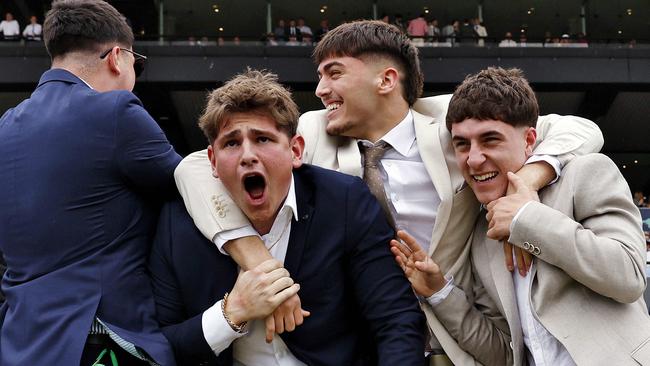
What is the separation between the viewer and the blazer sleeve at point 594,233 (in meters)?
2.60

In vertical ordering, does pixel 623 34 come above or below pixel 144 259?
above

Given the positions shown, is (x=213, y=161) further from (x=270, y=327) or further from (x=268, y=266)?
(x=270, y=327)

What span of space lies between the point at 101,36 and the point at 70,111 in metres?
0.45

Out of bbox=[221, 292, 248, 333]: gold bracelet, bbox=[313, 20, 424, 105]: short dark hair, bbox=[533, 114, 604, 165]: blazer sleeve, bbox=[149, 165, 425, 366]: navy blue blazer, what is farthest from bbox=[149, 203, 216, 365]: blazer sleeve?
bbox=[533, 114, 604, 165]: blazer sleeve

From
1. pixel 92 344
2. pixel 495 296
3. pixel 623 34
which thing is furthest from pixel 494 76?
pixel 623 34

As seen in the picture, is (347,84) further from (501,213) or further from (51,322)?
(51,322)

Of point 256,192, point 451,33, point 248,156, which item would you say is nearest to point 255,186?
point 256,192

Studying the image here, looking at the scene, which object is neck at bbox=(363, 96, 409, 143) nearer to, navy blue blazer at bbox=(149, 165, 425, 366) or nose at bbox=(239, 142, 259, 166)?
navy blue blazer at bbox=(149, 165, 425, 366)

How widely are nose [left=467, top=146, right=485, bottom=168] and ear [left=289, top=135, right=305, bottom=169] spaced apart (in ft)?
2.30

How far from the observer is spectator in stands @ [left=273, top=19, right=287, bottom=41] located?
78.5 ft

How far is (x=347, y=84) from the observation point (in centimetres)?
346

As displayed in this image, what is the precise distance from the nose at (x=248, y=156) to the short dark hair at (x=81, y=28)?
880 millimetres

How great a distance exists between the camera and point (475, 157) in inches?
115

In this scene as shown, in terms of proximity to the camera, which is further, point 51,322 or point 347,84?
point 347,84
